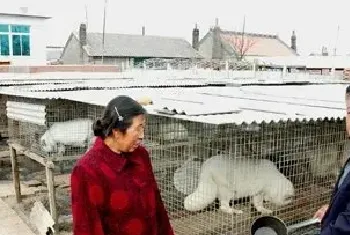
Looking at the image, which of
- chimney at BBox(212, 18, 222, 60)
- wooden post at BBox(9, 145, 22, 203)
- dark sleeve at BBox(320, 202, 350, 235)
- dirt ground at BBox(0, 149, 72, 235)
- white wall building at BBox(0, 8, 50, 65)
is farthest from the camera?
chimney at BBox(212, 18, 222, 60)

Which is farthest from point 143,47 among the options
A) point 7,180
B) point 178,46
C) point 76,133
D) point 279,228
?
point 279,228

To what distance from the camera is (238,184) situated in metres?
4.03

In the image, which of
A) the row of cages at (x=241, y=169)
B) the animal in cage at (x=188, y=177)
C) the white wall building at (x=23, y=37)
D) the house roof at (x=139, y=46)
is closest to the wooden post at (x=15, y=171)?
the row of cages at (x=241, y=169)

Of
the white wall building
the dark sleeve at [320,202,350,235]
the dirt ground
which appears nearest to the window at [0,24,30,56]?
the white wall building

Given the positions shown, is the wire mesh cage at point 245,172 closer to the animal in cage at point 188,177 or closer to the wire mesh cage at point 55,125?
the animal in cage at point 188,177

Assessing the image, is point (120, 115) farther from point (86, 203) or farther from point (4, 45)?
point (4, 45)

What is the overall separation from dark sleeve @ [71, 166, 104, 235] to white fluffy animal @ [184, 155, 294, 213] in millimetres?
2053

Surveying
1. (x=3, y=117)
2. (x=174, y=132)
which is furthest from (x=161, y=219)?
(x=3, y=117)

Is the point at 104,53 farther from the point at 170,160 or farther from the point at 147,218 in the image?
the point at 147,218

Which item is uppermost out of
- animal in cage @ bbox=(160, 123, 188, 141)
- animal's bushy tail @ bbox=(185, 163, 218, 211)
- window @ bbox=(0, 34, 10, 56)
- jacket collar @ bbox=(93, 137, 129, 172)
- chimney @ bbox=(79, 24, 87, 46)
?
chimney @ bbox=(79, 24, 87, 46)

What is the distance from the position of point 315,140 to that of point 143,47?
36624 millimetres

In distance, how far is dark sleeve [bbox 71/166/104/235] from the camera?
2104 millimetres

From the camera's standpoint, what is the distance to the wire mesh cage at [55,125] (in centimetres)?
573

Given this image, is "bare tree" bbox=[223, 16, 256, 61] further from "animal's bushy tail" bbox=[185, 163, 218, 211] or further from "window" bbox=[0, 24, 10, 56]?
"animal's bushy tail" bbox=[185, 163, 218, 211]
